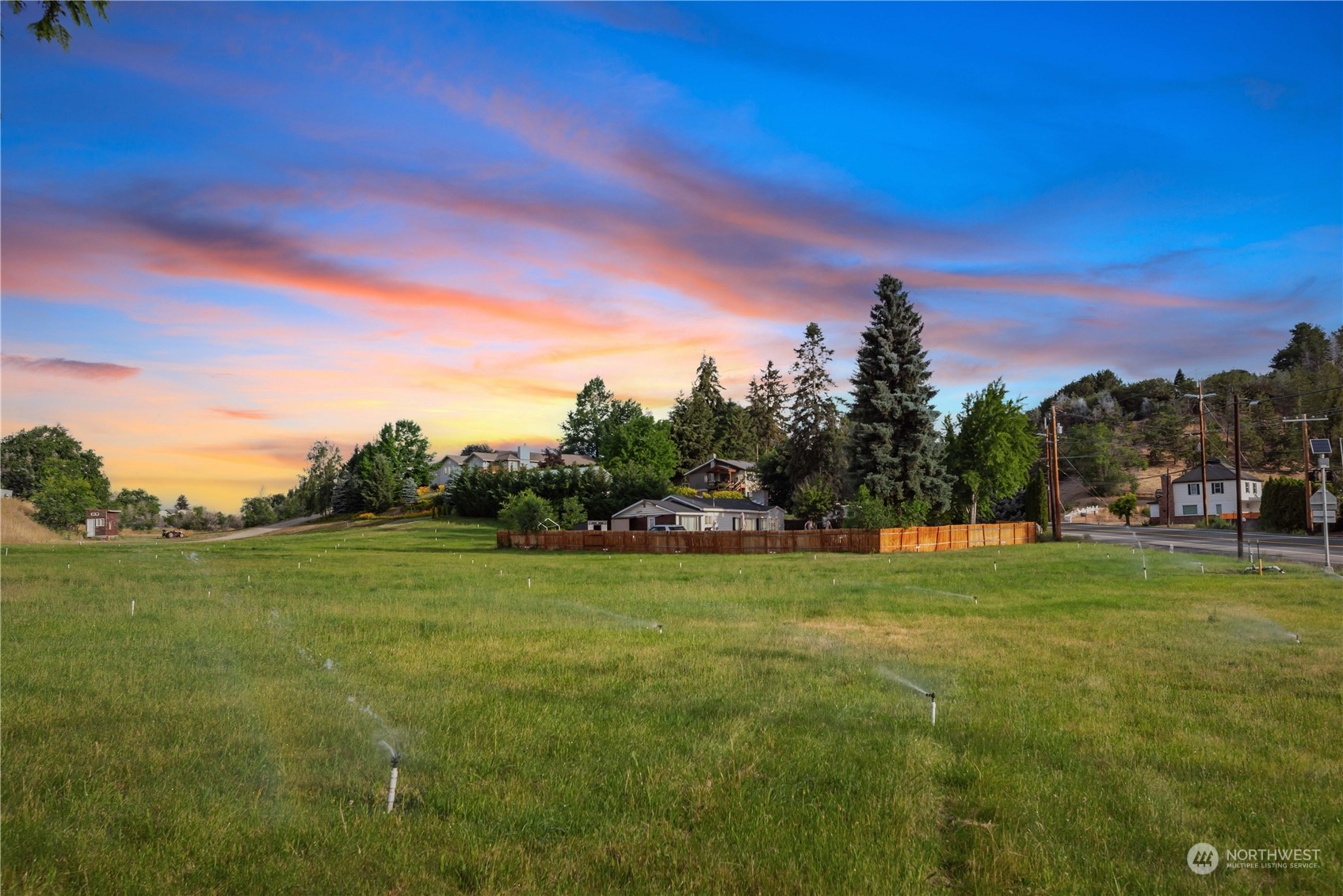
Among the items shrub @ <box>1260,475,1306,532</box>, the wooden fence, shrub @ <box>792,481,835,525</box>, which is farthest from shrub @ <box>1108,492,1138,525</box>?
the wooden fence

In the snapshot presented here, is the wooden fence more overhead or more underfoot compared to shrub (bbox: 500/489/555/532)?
more underfoot

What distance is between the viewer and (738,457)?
130 metres

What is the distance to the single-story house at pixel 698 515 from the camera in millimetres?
79812

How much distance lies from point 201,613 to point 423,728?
527 inches

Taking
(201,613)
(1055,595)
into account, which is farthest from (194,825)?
(1055,595)

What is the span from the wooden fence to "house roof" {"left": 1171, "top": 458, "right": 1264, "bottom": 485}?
54.5 metres

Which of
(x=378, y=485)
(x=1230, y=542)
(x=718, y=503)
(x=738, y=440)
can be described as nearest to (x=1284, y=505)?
(x=1230, y=542)

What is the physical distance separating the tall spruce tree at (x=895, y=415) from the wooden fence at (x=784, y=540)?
17.4 feet

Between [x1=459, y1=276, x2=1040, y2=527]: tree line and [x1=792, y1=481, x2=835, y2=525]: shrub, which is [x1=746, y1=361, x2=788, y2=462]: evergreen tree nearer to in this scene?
[x1=459, y1=276, x2=1040, y2=527]: tree line

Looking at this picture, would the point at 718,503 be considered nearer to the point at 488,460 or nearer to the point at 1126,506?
the point at 1126,506

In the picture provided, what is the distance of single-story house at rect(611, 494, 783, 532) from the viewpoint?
79812 mm

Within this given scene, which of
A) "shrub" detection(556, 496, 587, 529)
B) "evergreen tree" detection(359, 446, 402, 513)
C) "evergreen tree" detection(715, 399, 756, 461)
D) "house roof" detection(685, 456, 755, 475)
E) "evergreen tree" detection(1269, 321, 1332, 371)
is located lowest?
"shrub" detection(556, 496, 587, 529)

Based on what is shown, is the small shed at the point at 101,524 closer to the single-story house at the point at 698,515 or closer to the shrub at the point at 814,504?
the single-story house at the point at 698,515

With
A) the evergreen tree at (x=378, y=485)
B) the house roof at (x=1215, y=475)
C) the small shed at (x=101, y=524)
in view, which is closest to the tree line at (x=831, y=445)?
the evergreen tree at (x=378, y=485)
